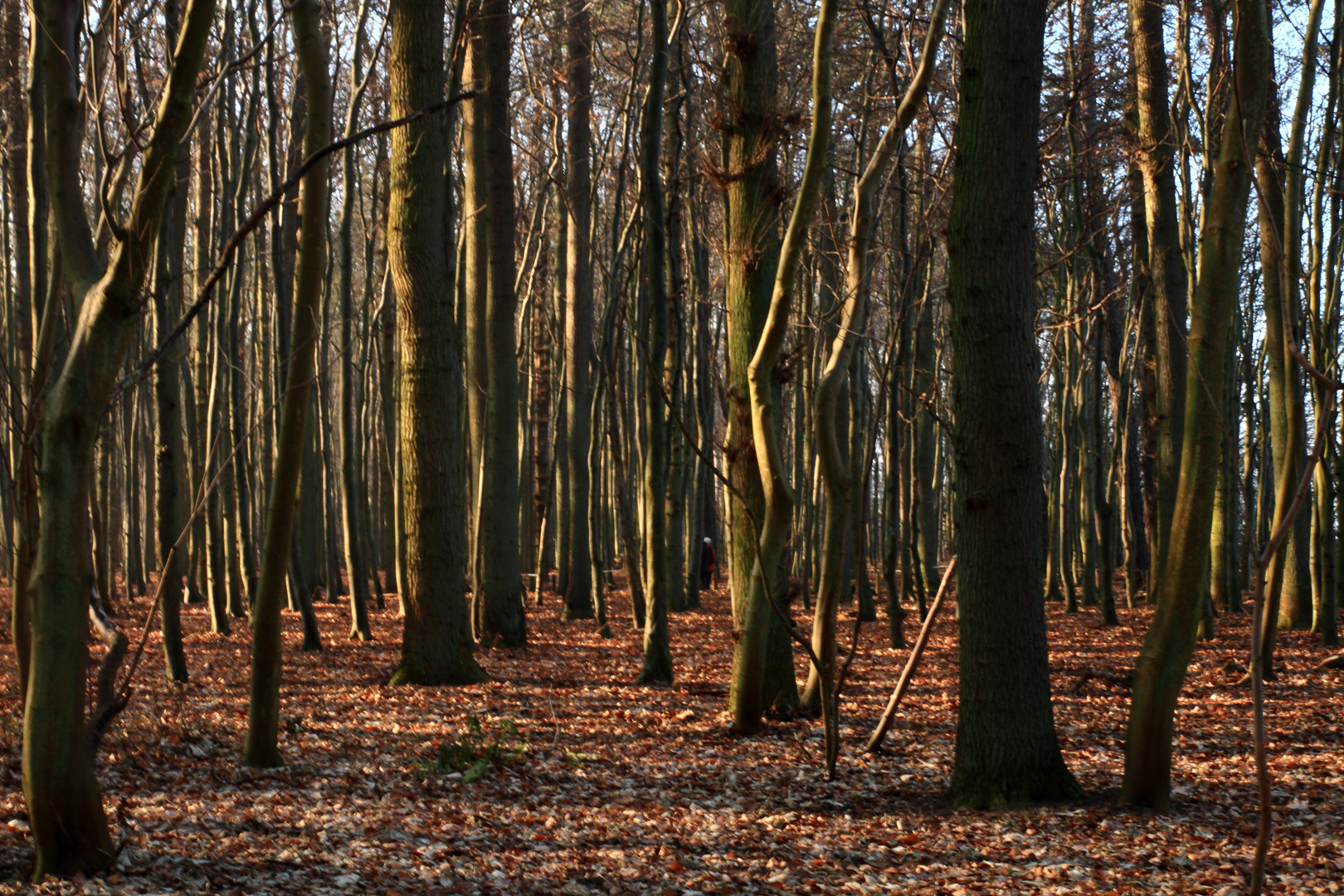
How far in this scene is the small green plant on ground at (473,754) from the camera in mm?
5223

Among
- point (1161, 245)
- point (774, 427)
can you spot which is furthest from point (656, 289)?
point (1161, 245)

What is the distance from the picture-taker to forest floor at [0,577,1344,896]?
3.66 m

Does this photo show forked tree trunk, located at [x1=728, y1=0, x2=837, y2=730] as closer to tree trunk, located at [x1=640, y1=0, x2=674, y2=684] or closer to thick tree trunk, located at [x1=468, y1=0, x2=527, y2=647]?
tree trunk, located at [x1=640, y1=0, x2=674, y2=684]

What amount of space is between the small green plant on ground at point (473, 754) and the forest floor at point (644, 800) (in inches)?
0.9

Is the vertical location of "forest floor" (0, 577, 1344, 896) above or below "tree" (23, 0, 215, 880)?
below

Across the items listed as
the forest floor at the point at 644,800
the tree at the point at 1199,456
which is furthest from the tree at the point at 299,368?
the tree at the point at 1199,456

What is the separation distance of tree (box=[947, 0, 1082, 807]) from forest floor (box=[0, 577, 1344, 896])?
35cm

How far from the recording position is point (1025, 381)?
455 cm

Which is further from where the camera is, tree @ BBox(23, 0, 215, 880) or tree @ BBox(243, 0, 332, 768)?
tree @ BBox(243, 0, 332, 768)

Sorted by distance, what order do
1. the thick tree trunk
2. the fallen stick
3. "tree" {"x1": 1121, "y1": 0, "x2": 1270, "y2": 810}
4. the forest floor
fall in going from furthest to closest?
the thick tree trunk
the fallen stick
"tree" {"x1": 1121, "y1": 0, "x2": 1270, "y2": 810}
the forest floor

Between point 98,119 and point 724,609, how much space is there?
13.3 metres

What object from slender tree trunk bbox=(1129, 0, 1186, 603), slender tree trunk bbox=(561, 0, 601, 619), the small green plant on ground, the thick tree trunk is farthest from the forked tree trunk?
slender tree trunk bbox=(561, 0, 601, 619)

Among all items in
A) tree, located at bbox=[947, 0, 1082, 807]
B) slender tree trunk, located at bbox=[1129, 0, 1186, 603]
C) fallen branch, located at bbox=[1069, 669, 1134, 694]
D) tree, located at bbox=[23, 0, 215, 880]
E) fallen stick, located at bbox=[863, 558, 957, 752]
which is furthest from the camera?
slender tree trunk, located at bbox=[1129, 0, 1186, 603]

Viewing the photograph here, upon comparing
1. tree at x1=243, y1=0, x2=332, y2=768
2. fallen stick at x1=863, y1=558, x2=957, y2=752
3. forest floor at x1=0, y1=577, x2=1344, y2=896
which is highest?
tree at x1=243, y1=0, x2=332, y2=768
